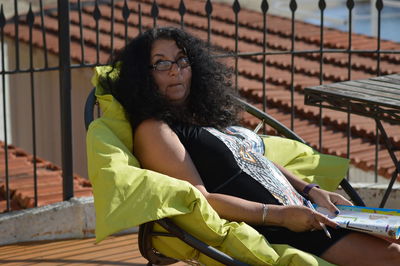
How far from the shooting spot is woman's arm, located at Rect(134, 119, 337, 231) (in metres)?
3.11

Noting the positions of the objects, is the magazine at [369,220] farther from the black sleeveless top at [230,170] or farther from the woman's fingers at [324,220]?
the black sleeveless top at [230,170]

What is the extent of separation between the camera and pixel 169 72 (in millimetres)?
3373

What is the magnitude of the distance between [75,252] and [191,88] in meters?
1.43

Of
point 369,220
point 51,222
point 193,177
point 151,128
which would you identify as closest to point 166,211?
point 193,177

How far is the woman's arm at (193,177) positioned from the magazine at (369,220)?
3.1 inches

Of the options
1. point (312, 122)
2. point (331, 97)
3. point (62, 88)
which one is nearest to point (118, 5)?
point (312, 122)

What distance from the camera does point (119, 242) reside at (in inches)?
186

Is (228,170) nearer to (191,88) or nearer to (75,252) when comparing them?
(191,88)

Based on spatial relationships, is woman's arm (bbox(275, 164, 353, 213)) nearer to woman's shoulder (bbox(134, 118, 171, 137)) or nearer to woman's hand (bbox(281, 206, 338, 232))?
woman's hand (bbox(281, 206, 338, 232))

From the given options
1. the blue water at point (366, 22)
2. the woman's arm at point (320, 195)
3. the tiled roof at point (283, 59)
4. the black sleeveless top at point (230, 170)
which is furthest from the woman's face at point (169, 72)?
the blue water at point (366, 22)

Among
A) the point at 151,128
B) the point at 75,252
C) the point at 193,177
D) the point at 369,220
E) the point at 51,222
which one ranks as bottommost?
the point at 75,252

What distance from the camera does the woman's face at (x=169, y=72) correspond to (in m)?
3.38

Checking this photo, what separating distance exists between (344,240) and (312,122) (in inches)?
230

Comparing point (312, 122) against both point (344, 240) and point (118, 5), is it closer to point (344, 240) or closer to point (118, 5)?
point (118, 5)
